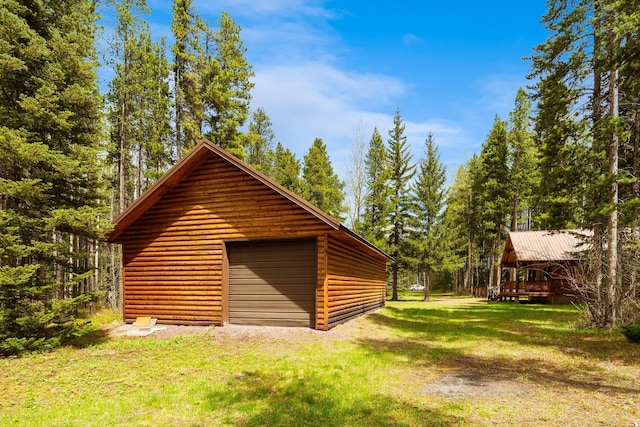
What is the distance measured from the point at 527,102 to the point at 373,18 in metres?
28.5

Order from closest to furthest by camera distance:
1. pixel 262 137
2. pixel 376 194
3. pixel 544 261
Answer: pixel 544 261, pixel 376 194, pixel 262 137

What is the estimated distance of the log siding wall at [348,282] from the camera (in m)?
11.4

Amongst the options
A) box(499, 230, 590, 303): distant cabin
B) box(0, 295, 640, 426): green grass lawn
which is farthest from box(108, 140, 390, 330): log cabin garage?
box(499, 230, 590, 303): distant cabin

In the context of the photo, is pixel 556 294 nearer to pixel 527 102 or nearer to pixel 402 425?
pixel 527 102

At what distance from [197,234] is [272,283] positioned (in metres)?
3.17

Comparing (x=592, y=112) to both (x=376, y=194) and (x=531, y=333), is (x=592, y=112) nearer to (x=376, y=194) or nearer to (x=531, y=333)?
(x=531, y=333)

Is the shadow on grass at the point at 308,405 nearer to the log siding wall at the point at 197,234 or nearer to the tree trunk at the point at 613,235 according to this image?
the log siding wall at the point at 197,234

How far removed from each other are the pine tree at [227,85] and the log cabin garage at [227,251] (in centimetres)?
1032

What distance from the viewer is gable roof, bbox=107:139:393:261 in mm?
10461

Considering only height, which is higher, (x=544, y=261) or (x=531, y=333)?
(x=544, y=261)

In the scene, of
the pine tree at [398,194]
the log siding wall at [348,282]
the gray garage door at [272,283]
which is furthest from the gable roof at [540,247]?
the gray garage door at [272,283]

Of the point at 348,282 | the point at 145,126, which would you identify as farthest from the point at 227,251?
the point at 145,126

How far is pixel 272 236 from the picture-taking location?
1115 centimetres

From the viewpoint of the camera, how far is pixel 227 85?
2191 centimetres
